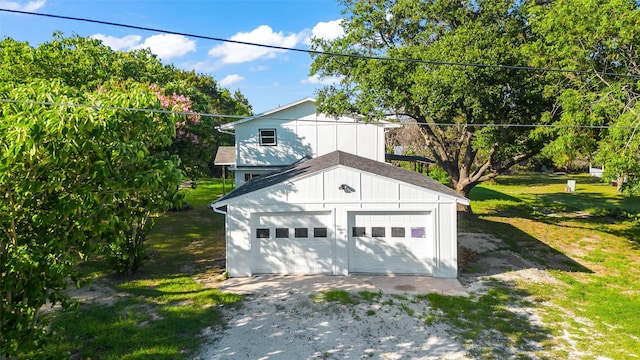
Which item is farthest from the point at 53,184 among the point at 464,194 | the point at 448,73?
the point at 464,194

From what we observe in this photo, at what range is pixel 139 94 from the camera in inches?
253

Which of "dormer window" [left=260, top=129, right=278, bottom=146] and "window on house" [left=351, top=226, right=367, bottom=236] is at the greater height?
"dormer window" [left=260, top=129, right=278, bottom=146]

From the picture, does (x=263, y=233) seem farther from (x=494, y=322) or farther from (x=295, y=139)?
(x=295, y=139)

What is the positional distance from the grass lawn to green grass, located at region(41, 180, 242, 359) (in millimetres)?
26

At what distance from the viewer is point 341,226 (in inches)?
509

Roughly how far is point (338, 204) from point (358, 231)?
1.19 metres

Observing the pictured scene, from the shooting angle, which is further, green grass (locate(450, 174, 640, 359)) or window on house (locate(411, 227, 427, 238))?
window on house (locate(411, 227, 427, 238))

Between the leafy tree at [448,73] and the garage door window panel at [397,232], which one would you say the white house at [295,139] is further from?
the garage door window panel at [397,232]

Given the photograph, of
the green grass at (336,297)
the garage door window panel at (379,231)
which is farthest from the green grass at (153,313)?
the garage door window panel at (379,231)

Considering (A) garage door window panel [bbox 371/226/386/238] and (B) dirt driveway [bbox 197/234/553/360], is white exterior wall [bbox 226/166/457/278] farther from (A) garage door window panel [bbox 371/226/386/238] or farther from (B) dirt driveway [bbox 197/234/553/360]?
(B) dirt driveway [bbox 197/234/553/360]

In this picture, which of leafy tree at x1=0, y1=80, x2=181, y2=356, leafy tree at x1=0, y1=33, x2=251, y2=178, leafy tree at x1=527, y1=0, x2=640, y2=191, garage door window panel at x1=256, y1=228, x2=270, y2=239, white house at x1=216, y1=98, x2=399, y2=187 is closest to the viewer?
leafy tree at x1=0, y1=80, x2=181, y2=356

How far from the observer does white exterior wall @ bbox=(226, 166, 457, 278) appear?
41.7 ft


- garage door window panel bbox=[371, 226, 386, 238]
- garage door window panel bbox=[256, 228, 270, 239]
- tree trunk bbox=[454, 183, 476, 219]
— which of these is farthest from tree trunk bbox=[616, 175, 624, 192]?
garage door window panel bbox=[256, 228, 270, 239]

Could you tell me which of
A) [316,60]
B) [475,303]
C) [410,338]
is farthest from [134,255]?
[316,60]
